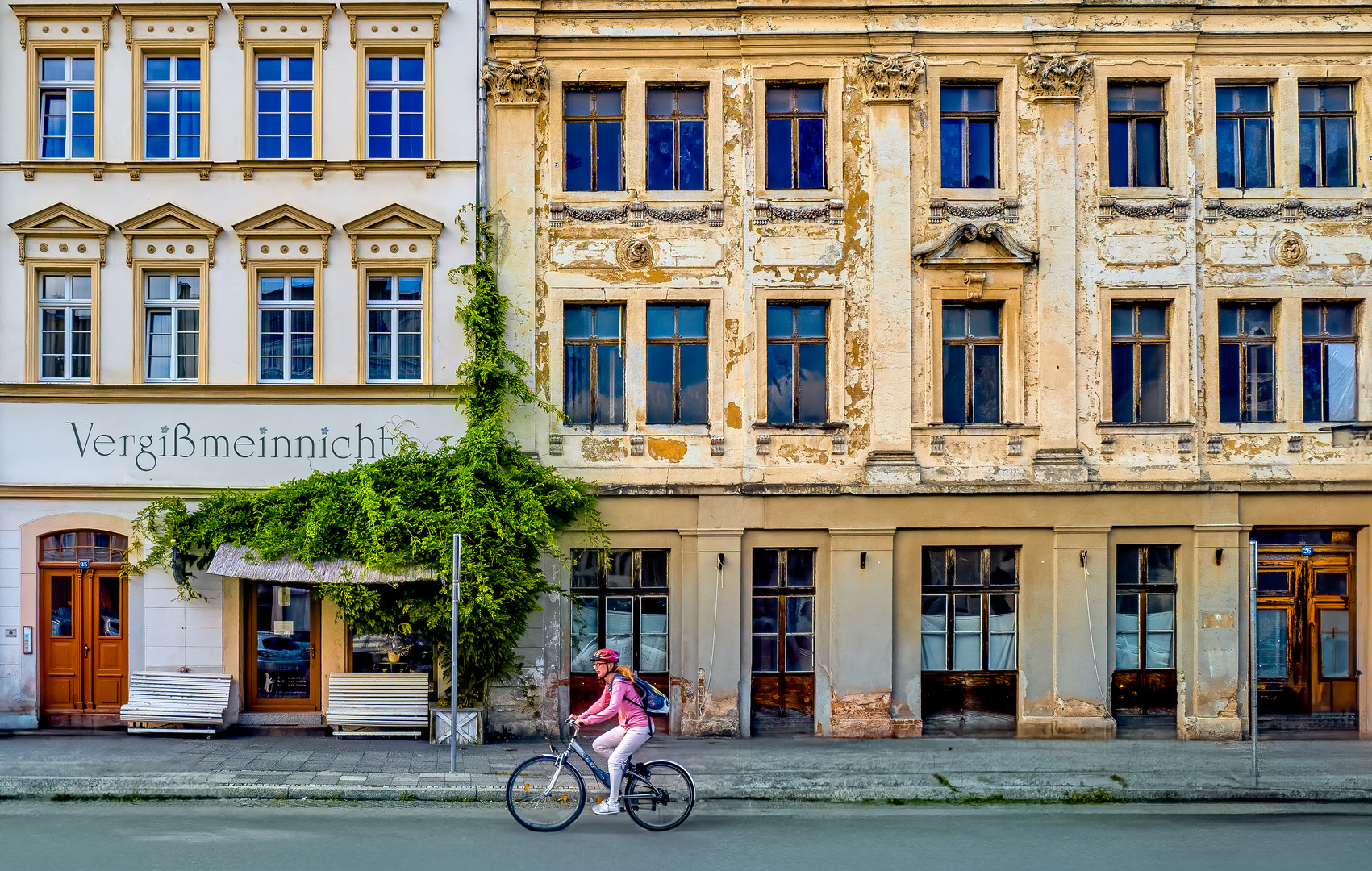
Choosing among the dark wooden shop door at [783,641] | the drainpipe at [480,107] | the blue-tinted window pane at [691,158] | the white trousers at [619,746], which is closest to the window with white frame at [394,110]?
the drainpipe at [480,107]

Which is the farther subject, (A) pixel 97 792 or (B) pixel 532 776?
(A) pixel 97 792

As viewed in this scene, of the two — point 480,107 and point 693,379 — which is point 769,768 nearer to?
point 693,379

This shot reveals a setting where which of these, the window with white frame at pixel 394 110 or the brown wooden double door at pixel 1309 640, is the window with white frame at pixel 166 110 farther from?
the brown wooden double door at pixel 1309 640

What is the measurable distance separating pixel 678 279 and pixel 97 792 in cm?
1019

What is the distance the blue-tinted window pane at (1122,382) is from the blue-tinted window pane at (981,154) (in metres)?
3.30

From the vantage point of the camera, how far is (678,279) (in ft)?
53.5

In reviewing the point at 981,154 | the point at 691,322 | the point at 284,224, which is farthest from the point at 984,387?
the point at 284,224

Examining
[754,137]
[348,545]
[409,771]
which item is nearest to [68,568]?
[348,545]

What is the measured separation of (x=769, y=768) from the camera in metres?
13.7

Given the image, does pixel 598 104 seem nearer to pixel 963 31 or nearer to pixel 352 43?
pixel 352 43

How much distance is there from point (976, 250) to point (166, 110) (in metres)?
12.6

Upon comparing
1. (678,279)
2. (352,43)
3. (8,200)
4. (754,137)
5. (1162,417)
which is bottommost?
(1162,417)

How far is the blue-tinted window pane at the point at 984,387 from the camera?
16484 mm

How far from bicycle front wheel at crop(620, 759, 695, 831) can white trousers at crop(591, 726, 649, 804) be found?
129mm
